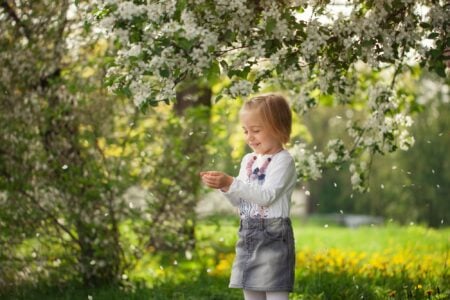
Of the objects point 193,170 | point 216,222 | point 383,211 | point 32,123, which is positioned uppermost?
point 32,123

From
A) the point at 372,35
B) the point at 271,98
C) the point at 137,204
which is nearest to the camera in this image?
the point at 271,98

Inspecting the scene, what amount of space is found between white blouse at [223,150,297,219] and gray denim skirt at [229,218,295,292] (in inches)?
2.0

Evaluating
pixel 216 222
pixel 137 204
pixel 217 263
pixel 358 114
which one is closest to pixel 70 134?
pixel 137 204

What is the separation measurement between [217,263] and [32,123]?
7.78 ft

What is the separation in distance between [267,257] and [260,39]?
4.21 feet

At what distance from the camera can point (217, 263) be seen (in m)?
7.59

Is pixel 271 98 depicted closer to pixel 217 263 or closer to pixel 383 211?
pixel 217 263

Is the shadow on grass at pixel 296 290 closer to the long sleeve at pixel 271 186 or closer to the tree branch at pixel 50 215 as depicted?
the tree branch at pixel 50 215

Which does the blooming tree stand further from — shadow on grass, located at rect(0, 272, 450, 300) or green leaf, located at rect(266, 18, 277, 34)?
shadow on grass, located at rect(0, 272, 450, 300)

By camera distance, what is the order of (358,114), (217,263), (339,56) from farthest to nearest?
(358,114) → (217,263) → (339,56)

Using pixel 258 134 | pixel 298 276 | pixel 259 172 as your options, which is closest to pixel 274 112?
pixel 258 134

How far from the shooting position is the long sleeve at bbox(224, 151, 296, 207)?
3.95 m

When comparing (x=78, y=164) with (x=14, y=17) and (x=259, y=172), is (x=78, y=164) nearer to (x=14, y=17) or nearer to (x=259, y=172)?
(x=14, y=17)

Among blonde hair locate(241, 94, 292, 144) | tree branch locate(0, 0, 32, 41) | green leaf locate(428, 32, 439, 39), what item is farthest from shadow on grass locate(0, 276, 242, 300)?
green leaf locate(428, 32, 439, 39)
